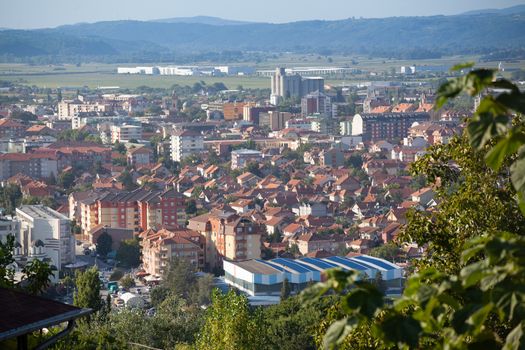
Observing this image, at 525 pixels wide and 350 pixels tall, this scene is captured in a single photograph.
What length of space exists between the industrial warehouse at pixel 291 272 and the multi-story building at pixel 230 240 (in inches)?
72.4

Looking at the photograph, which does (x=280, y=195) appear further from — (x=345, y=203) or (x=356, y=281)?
(x=356, y=281)

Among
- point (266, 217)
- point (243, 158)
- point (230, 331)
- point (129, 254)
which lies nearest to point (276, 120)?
point (243, 158)

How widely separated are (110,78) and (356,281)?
2847 inches

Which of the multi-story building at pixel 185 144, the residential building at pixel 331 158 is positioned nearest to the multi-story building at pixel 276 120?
the multi-story building at pixel 185 144

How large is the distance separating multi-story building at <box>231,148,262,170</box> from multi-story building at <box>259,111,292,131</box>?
9216mm

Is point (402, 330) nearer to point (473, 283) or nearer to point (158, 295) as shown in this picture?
point (473, 283)

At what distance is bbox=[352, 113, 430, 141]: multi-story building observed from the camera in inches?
1526

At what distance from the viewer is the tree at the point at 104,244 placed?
63.6 feet

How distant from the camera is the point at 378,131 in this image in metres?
39.2

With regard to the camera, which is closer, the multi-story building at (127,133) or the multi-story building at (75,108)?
the multi-story building at (127,133)

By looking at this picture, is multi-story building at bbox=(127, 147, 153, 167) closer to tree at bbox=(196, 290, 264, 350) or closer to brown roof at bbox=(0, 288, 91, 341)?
tree at bbox=(196, 290, 264, 350)

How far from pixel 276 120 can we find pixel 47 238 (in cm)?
2422

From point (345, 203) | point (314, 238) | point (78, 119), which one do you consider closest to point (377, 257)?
point (314, 238)

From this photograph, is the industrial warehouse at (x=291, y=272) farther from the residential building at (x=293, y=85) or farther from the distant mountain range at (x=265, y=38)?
the distant mountain range at (x=265, y=38)
